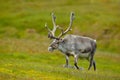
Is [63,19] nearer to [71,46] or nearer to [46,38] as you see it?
[46,38]

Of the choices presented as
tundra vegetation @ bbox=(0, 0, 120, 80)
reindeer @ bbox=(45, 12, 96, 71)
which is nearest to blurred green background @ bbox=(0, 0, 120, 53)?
tundra vegetation @ bbox=(0, 0, 120, 80)

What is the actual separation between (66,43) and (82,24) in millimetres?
42827

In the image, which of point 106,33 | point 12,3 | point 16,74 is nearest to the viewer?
point 16,74

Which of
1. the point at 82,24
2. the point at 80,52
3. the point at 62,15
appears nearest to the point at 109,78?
the point at 80,52

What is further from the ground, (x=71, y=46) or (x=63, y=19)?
(x=71, y=46)

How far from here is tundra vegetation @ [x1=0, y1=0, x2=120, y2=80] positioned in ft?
81.4

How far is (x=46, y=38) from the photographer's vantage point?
199 feet

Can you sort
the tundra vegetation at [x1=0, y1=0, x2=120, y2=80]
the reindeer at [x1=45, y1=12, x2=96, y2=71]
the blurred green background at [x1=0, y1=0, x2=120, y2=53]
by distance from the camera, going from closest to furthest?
the tundra vegetation at [x1=0, y1=0, x2=120, y2=80]
the reindeer at [x1=45, y1=12, x2=96, y2=71]
the blurred green background at [x1=0, y1=0, x2=120, y2=53]

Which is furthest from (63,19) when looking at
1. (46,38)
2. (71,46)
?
(71,46)

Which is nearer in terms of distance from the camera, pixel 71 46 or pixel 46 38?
pixel 71 46

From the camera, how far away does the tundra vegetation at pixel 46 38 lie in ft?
81.4

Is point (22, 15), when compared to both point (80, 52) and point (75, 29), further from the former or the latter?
point (80, 52)

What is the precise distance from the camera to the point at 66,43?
2906 centimetres

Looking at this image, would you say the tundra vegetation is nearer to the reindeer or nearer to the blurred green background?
the blurred green background
